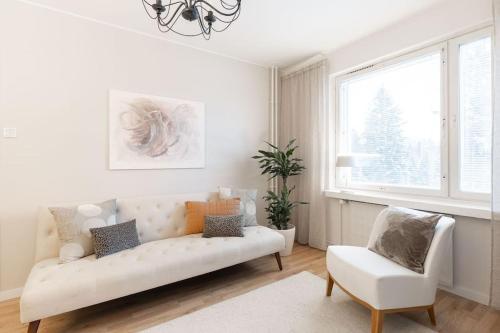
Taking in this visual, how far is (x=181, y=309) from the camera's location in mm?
2109

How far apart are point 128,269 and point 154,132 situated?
1604 mm

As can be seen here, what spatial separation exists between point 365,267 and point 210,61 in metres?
3.05

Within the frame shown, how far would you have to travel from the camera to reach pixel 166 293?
2373 mm

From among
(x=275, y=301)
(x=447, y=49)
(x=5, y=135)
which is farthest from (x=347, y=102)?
(x=5, y=135)

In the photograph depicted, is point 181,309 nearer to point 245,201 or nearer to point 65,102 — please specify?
point 245,201

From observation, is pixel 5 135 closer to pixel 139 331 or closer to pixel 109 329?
pixel 109 329

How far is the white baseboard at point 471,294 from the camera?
2115 mm

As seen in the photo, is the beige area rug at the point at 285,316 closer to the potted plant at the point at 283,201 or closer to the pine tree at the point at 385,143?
the potted plant at the point at 283,201

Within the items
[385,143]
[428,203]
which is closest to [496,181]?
[428,203]

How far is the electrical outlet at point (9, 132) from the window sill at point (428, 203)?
353cm

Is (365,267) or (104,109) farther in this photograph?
(104,109)

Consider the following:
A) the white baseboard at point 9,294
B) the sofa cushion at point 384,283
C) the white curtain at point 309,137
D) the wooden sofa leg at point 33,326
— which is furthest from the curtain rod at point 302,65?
the white baseboard at point 9,294

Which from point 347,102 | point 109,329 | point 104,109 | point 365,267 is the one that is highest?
point 347,102

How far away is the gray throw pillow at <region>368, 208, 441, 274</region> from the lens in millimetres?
1831
